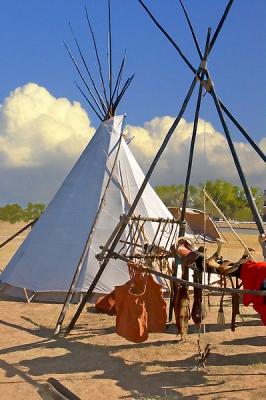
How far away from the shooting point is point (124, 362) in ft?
18.5

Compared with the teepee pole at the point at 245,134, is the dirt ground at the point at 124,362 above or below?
below

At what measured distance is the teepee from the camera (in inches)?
347

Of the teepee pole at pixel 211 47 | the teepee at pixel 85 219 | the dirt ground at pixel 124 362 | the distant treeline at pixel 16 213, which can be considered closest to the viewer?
the dirt ground at pixel 124 362

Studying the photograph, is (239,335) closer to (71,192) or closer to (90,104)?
(71,192)

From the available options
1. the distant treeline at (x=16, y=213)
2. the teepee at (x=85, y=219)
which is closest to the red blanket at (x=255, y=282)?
the teepee at (x=85, y=219)

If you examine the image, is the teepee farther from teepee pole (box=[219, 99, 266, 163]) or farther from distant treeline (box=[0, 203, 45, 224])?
distant treeline (box=[0, 203, 45, 224])

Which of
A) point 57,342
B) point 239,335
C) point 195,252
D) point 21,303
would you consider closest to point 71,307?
point 21,303

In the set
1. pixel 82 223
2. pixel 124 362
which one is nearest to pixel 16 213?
pixel 82 223

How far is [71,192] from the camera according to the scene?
966 cm

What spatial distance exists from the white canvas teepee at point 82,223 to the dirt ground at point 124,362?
111 cm

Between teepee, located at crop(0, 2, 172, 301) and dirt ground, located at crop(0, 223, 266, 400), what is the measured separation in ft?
3.70

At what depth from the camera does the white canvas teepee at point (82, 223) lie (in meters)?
8.83

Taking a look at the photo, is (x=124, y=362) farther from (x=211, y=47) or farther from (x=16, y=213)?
(x=16, y=213)

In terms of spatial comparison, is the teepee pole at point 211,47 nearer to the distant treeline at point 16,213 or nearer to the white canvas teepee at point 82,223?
the white canvas teepee at point 82,223
